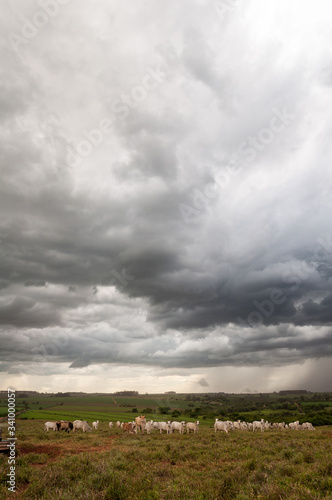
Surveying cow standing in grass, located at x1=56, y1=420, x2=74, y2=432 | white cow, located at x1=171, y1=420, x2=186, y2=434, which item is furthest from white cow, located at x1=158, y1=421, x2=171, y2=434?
cow standing in grass, located at x1=56, y1=420, x2=74, y2=432

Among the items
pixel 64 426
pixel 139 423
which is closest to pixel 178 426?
pixel 139 423

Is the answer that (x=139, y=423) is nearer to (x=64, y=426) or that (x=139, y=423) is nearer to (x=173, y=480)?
(x=64, y=426)

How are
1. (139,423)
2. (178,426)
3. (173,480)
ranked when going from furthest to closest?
(139,423)
(178,426)
(173,480)

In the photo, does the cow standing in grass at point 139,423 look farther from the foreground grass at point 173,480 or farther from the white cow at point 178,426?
the foreground grass at point 173,480

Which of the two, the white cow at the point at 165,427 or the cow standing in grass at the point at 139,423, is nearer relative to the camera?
the white cow at the point at 165,427

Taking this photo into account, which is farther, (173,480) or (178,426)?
(178,426)

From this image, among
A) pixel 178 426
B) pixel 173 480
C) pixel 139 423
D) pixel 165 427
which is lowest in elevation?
pixel 165 427

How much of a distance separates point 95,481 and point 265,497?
20.3 ft

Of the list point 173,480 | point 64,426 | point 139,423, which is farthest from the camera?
point 64,426

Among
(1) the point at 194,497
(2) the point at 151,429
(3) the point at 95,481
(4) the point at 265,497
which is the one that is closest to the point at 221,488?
(1) the point at 194,497

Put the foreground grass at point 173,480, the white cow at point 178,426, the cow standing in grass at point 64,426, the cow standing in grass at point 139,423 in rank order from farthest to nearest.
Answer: the cow standing in grass at point 64,426 → the cow standing in grass at point 139,423 → the white cow at point 178,426 → the foreground grass at point 173,480

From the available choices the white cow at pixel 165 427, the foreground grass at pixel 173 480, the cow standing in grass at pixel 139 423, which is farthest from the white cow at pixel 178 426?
the foreground grass at pixel 173 480

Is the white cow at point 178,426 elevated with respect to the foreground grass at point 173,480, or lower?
lower

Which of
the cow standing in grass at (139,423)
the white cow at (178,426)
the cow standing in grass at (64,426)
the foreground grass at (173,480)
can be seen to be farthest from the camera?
the cow standing in grass at (64,426)
